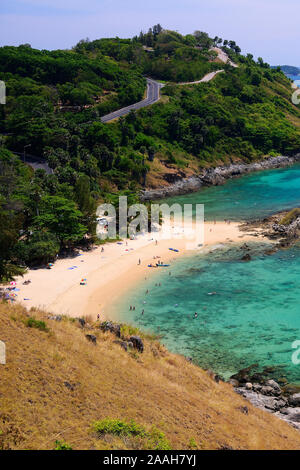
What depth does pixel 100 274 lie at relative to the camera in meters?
52.0

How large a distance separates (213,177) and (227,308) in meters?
65.6

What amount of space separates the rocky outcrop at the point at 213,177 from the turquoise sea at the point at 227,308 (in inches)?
1375

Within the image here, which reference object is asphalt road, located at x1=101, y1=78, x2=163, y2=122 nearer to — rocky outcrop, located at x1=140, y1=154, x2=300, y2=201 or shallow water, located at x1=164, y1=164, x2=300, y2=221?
rocky outcrop, located at x1=140, y1=154, x2=300, y2=201

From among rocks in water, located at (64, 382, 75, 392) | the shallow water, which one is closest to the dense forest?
the shallow water

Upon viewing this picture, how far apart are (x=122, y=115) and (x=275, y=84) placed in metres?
86.3

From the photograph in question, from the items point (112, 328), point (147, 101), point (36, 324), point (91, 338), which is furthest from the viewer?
point (147, 101)

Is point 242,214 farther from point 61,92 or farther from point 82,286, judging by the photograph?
point 61,92

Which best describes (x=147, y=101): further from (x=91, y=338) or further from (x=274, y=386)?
(x=91, y=338)

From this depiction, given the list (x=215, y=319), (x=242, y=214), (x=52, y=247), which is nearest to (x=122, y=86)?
(x=242, y=214)

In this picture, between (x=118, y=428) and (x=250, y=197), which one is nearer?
(x=118, y=428)

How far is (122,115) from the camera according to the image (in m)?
110

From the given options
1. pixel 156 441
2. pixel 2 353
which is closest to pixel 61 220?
pixel 2 353

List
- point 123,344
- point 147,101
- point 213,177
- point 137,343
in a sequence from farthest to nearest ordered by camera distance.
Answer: point 147,101
point 213,177
point 137,343
point 123,344

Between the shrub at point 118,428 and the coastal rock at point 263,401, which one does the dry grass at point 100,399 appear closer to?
the shrub at point 118,428
